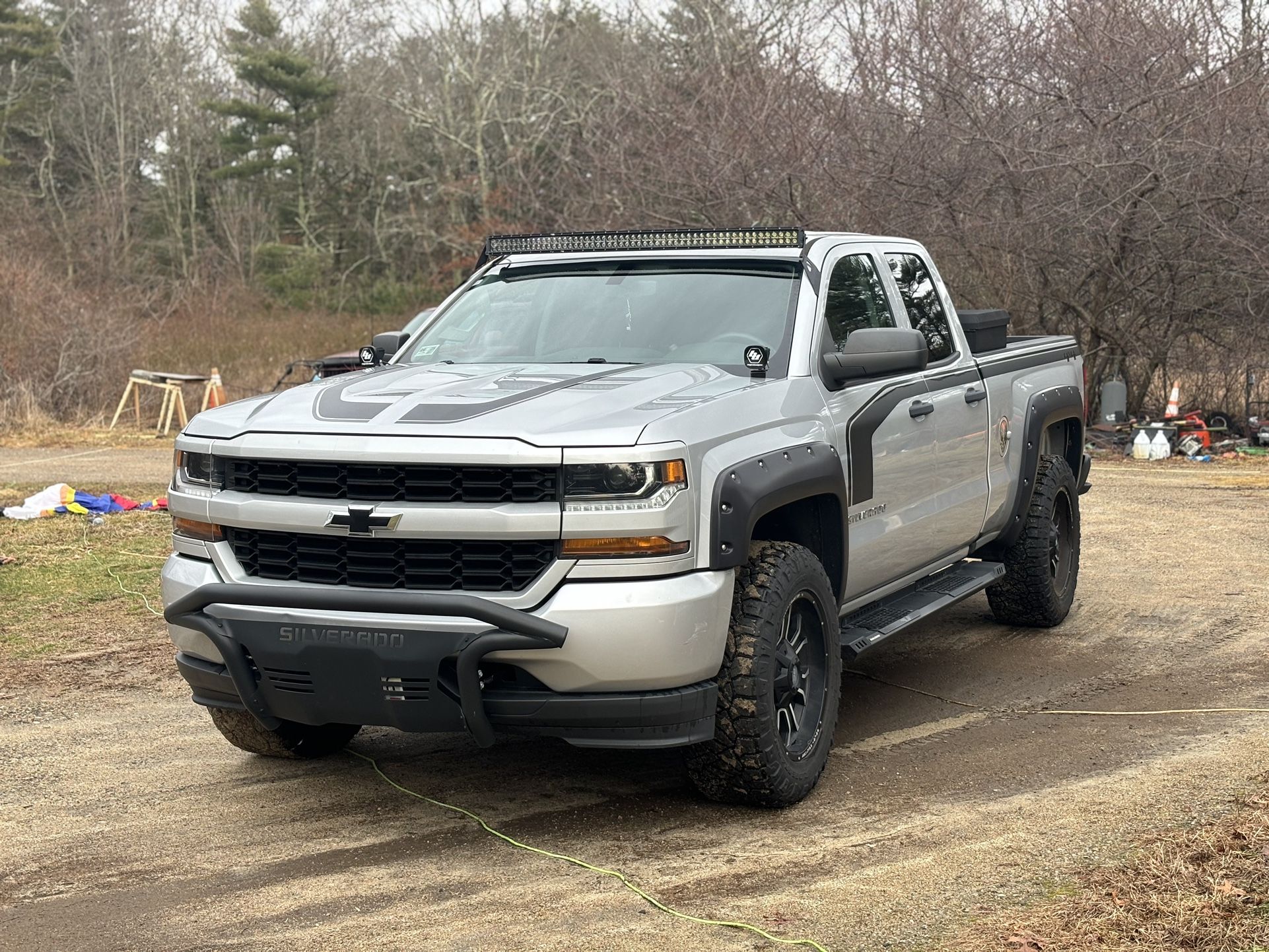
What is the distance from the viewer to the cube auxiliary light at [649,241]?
5918 mm

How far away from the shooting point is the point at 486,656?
4.39m

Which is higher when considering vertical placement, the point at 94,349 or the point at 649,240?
the point at 649,240

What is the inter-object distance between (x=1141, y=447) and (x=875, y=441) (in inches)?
511

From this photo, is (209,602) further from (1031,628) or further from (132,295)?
(132,295)

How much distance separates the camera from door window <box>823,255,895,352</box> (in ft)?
19.3

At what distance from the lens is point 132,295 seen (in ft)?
130

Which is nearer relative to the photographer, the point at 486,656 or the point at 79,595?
the point at 486,656

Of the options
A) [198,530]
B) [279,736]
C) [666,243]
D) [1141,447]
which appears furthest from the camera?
[1141,447]

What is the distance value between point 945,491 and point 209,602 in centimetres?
324

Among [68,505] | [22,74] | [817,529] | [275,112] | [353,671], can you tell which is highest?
[22,74]

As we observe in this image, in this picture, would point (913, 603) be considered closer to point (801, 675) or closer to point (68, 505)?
point (801, 675)

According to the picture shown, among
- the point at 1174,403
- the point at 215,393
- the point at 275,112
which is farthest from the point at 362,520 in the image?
the point at 275,112

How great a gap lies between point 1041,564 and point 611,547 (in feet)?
13.0

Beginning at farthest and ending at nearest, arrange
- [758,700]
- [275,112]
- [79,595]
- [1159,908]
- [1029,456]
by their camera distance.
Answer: [275,112] < [79,595] < [1029,456] < [758,700] < [1159,908]
